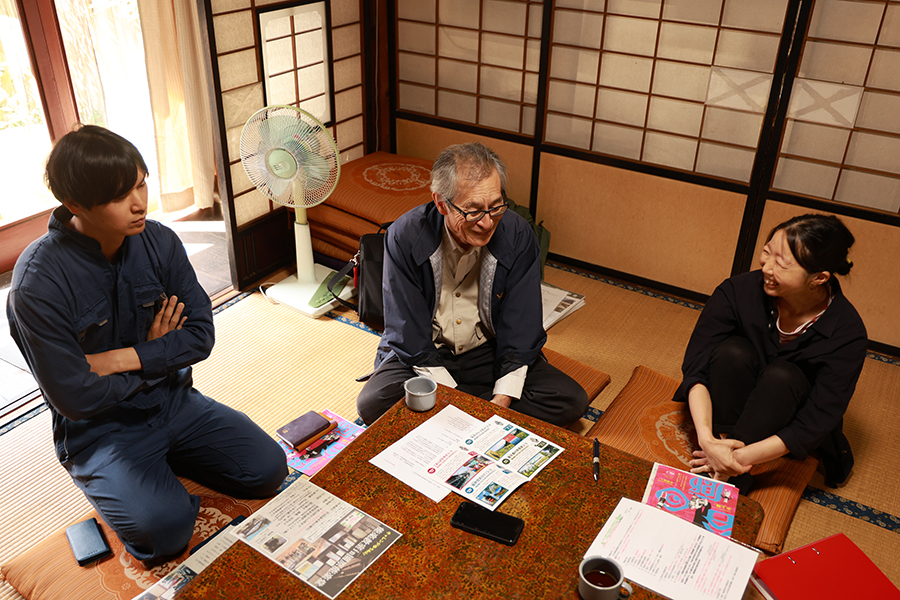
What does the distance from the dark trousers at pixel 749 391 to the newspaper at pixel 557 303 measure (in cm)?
126

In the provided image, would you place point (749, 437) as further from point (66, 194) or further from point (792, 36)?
point (66, 194)

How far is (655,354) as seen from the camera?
3377mm

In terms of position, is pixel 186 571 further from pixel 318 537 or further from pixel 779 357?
pixel 779 357

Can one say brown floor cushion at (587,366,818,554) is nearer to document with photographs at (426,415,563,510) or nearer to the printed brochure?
the printed brochure

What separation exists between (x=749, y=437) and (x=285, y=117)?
234 centimetres

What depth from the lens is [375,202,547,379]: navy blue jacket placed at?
2.48m

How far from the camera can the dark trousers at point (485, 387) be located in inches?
99.8

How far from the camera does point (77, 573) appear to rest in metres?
2.06

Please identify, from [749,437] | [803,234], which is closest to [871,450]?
[749,437]

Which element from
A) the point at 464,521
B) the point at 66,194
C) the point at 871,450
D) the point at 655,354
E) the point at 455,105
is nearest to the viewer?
the point at 464,521

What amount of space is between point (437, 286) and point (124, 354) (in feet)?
3.45

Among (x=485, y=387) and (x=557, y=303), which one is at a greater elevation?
(x=485, y=387)

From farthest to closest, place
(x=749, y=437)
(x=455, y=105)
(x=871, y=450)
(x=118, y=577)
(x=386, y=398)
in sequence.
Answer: (x=455, y=105), (x=871, y=450), (x=386, y=398), (x=749, y=437), (x=118, y=577)

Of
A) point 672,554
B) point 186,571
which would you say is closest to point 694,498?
point 672,554
